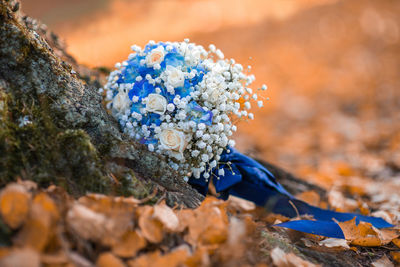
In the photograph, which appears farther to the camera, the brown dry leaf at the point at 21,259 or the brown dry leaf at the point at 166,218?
the brown dry leaf at the point at 166,218

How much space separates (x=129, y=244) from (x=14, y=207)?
0.33 meters

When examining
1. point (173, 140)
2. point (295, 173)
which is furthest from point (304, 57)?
point (173, 140)

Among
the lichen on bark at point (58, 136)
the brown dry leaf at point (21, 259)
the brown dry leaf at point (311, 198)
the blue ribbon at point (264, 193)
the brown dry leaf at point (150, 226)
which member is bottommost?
the brown dry leaf at point (21, 259)

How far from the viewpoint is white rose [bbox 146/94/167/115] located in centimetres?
151

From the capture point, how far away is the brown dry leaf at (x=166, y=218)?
107 centimetres

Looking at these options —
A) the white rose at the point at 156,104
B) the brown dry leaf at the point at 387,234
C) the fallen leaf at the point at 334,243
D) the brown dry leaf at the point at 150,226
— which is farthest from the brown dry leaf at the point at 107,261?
the brown dry leaf at the point at 387,234

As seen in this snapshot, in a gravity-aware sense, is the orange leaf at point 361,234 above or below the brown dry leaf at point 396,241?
below

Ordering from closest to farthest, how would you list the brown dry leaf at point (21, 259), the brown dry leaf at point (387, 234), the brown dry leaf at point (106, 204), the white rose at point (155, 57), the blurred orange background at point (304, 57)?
the brown dry leaf at point (21, 259) < the brown dry leaf at point (106, 204) < the white rose at point (155, 57) < the brown dry leaf at point (387, 234) < the blurred orange background at point (304, 57)

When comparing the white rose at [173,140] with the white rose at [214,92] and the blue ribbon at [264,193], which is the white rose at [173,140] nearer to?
the white rose at [214,92]

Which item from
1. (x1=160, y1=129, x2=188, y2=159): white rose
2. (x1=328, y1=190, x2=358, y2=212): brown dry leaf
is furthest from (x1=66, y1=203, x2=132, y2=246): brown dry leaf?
(x1=328, y1=190, x2=358, y2=212): brown dry leaf

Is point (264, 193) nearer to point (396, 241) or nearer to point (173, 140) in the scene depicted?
point (396, 241)

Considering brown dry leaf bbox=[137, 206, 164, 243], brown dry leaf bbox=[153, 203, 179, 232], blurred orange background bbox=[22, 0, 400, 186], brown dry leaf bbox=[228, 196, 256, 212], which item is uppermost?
blurred orange background bbox=[22, 0, 400, 186]

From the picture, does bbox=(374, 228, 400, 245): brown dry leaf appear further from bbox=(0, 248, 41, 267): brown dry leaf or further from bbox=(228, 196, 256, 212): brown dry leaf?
bbox=(0, 248, 41, 267): brown dry leaf

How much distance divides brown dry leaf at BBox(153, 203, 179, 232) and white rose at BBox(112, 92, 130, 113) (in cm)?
67
